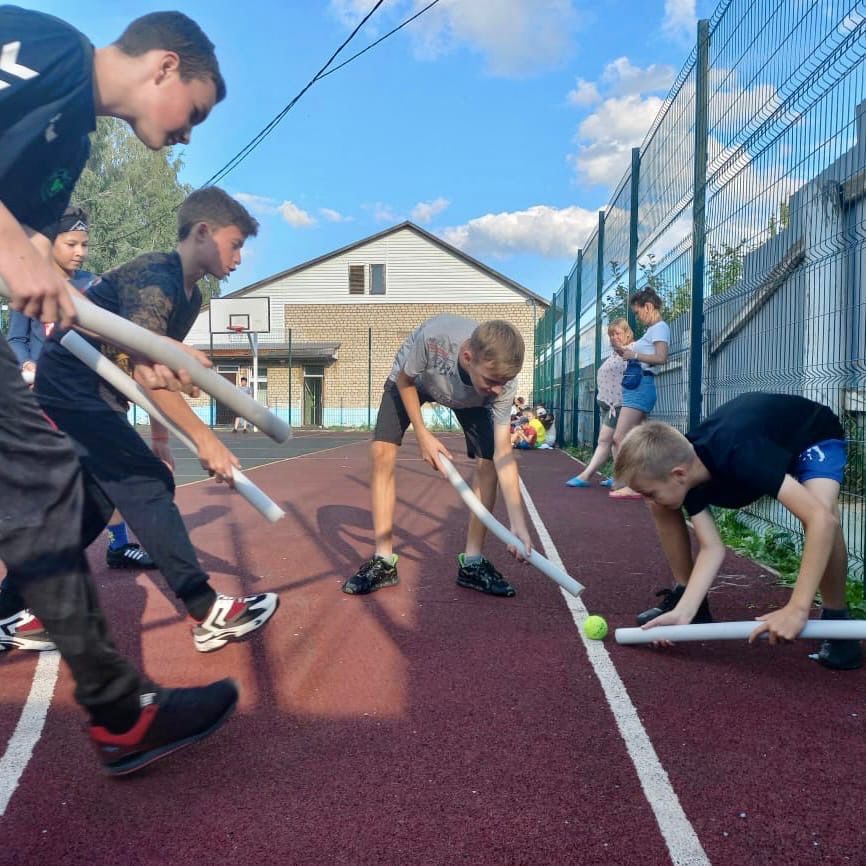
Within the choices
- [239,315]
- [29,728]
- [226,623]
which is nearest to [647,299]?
[226,623]

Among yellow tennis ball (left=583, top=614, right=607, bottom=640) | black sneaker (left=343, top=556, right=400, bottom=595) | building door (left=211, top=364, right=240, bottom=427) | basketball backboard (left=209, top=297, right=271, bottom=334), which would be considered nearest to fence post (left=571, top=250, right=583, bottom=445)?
black sneaker (left=343, top=556, right=400, bottom=595)

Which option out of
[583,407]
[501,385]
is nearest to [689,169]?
[501,385]

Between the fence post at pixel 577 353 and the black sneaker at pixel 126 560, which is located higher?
the fence post at pixel 577 353

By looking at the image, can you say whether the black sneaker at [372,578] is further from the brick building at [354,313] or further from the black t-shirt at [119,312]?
the brick building at [354,313]

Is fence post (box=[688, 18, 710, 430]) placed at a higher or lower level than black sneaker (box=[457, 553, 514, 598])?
higher

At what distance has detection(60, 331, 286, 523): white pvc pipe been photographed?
2.51m

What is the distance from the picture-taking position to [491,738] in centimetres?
232

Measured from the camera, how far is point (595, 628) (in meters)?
3.21

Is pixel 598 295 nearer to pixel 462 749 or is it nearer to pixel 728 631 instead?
pixel 728 631

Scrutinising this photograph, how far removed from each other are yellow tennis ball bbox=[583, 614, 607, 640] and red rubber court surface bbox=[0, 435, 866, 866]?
0.07 m

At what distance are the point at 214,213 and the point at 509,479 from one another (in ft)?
5.84

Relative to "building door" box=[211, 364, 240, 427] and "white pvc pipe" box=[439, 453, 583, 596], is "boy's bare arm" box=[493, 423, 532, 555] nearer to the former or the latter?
"white pvc pipe" box=[439, 453, 583, 596]

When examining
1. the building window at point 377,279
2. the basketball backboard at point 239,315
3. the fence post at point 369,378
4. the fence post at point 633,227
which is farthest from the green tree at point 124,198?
the fence post at point 633,227

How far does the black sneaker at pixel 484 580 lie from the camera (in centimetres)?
393
